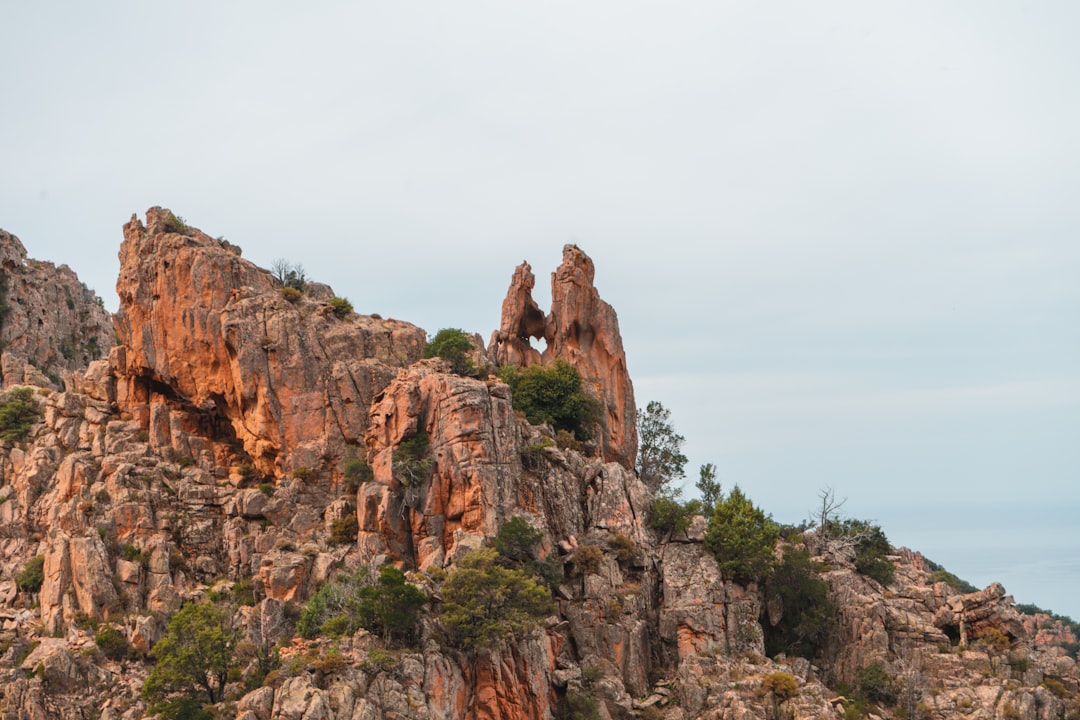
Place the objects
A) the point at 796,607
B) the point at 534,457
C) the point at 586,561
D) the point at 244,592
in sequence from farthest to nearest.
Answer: the point at 796,607
the point at 534,457
the point at 586,561
the point at 244,592

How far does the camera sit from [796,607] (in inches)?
3263

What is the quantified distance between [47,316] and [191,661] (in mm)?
79869

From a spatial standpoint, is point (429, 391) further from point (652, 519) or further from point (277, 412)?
point (652, 519)

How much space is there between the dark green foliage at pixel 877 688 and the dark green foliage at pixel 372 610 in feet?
113

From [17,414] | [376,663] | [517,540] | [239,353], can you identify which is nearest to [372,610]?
[376,663]

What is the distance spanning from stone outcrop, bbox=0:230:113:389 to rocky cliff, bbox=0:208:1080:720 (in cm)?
3564

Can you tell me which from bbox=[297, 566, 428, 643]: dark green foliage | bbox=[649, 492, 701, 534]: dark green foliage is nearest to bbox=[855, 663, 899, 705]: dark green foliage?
bbox=[649, 492, 701, 534]: dark green foliage

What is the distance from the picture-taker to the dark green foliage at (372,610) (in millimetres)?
61000

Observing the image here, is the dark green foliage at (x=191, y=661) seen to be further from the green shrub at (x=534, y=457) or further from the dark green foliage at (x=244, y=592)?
the green shrub at (x=534, y=457)

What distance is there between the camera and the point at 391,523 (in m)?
70.2

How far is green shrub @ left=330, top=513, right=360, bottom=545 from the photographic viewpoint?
71.3m

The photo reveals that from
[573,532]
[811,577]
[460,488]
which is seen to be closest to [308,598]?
[460,488]

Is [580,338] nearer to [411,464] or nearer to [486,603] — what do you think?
[411,464]

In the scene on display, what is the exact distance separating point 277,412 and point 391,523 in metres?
13.6
